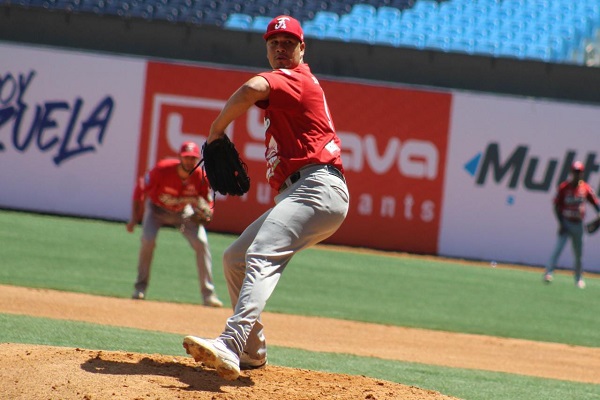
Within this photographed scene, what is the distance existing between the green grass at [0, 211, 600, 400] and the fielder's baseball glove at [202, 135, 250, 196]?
257 cm

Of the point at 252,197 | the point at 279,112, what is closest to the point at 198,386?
the point at 279,112

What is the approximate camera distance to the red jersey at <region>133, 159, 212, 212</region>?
11.1m

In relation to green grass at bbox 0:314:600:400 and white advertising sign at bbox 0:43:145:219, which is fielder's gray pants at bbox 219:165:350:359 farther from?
white advertising sign at bbox 0:43:145:219

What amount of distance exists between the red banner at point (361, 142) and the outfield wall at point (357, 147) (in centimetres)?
2

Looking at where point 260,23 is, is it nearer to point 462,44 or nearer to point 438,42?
point 438,42

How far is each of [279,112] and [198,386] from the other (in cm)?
155

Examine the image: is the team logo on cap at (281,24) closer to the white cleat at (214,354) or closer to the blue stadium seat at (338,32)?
the white cleat at (214,354)

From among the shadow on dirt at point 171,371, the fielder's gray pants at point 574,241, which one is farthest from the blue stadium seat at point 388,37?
the shadow on dirt at point 171,371

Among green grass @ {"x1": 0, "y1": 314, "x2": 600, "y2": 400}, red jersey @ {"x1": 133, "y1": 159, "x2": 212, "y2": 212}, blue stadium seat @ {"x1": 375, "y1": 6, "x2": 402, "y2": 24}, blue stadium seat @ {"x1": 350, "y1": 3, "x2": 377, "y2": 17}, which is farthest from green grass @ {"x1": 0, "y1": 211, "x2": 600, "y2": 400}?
blue stadium seat @ {"x1": 350, "y1": 3, "x2": 377, "y2": 17}

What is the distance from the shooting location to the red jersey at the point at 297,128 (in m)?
5.22

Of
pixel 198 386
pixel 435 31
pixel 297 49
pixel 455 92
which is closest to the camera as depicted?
pixel 198 386

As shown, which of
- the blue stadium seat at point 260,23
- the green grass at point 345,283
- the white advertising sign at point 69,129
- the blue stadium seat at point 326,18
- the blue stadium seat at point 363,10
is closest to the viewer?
the green grass at point 345,283

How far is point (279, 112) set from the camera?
17.4 ft

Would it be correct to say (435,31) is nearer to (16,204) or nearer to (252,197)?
(252,197)
